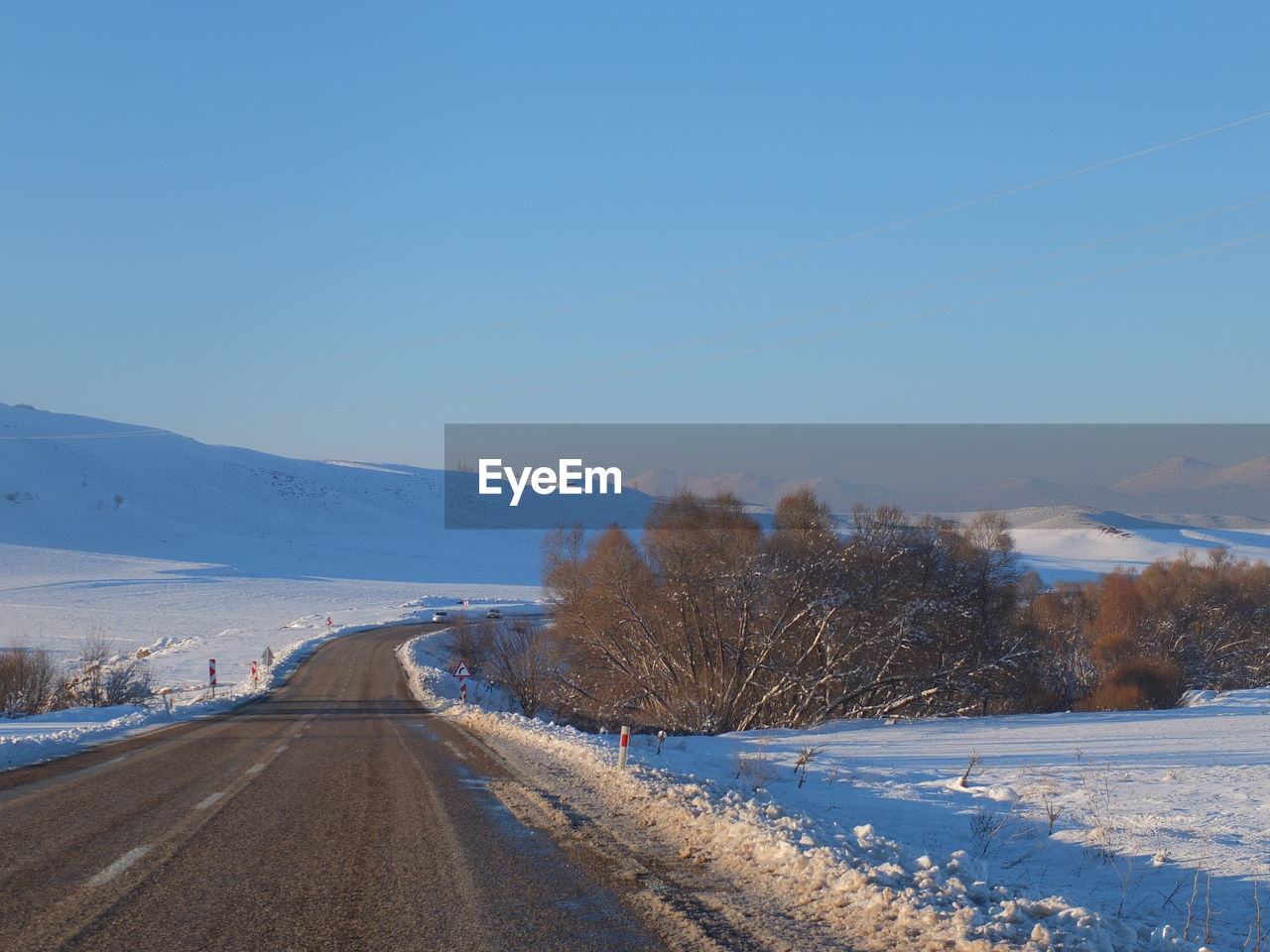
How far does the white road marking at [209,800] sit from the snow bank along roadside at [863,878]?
4.49 meters


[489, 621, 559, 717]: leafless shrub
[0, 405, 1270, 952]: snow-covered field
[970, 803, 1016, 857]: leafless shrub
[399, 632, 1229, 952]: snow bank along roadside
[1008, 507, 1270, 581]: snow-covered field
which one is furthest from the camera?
[1008, 507, 1270, 581]: snow-covered field

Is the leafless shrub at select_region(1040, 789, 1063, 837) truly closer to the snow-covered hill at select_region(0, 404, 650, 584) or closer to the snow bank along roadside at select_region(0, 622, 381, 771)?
the snow bank along roadside at select_region(0, 622, 381, 771)

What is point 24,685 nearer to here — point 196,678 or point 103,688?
point 103,688

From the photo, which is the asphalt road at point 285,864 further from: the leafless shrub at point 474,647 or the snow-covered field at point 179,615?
the leafless shrub at point 474,647

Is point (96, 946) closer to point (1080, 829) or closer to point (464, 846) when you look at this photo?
point (464, 846)

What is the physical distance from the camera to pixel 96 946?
576 cm

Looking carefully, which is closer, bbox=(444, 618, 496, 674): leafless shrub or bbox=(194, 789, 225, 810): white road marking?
bbox=(194, 789, 225, 810): white road marking

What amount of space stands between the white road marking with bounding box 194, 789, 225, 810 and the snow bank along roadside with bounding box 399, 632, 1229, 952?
4.49 m

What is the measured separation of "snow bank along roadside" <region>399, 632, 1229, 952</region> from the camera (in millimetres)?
6020

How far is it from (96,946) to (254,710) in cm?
2623

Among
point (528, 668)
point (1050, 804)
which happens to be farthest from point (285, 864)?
point (528, 668)

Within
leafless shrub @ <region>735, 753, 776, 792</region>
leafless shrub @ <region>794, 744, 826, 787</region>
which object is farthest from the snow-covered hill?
leafless shrub @ <region>735, 753, 776, 792</region>

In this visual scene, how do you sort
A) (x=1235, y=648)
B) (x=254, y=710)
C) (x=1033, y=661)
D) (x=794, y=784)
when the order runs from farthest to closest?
(x=1235, y=648)
(x=1033, y=661)
(x=254, y=710)
(x=794, y=784)

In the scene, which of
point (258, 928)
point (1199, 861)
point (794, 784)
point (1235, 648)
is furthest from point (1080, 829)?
point (1235, 648)
